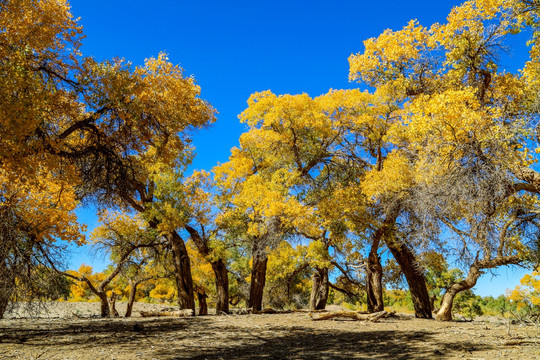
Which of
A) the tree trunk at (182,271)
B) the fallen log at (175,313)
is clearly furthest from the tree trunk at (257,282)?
the fallen log at (175,313)

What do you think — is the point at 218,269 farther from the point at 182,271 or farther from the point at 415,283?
the point at 415,283

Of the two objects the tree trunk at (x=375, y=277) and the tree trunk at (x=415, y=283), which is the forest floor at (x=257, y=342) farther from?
the tree trunk at (x=415, y=283)

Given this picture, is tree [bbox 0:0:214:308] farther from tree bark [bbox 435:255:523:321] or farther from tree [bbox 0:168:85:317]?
tree bark [bbox 435:255:523:321]

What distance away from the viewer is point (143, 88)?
8727 mm

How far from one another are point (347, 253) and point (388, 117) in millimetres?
5576

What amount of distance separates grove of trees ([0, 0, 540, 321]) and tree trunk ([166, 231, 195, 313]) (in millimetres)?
60

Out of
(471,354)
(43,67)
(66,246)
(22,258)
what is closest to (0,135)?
(43,67)

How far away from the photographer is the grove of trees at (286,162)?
26.1ft

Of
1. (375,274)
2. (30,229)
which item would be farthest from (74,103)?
(375,274)

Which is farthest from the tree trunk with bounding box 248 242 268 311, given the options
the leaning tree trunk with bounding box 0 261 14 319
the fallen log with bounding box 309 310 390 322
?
the leaning tree trunk with bounding box 0 261 14 319

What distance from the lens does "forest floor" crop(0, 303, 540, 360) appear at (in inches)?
263

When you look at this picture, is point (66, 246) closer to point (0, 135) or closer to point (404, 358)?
point (0, 135)

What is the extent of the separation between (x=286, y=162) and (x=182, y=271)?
6024mm

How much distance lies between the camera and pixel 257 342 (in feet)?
27.3
